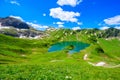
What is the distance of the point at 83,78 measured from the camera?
98.2 feet

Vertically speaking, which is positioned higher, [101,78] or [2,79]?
[2,79]

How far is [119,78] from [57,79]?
498 inches

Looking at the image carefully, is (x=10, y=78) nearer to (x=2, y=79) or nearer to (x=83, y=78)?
(x=2, y=79)

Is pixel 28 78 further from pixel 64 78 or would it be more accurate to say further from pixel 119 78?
pixel 119 78

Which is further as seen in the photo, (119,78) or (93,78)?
(119,78)

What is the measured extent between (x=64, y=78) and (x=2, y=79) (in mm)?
8143

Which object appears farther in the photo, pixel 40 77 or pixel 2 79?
pixel 40 77

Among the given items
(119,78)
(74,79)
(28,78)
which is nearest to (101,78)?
(119,78)

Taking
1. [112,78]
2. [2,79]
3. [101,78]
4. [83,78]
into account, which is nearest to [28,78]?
[2,79]

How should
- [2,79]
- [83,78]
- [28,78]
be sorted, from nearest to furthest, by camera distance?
[2,79] → [28,78] → [83,78]

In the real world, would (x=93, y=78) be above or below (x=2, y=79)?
below

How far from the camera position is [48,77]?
25.7 metres

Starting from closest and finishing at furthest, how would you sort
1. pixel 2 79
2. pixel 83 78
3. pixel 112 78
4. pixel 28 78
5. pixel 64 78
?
pixel 2 79 → pixel 28 78 → pixel 64 78 → pixel 83 78 → pixel 112 78

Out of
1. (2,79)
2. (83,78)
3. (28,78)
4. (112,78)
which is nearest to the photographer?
(2,79)
